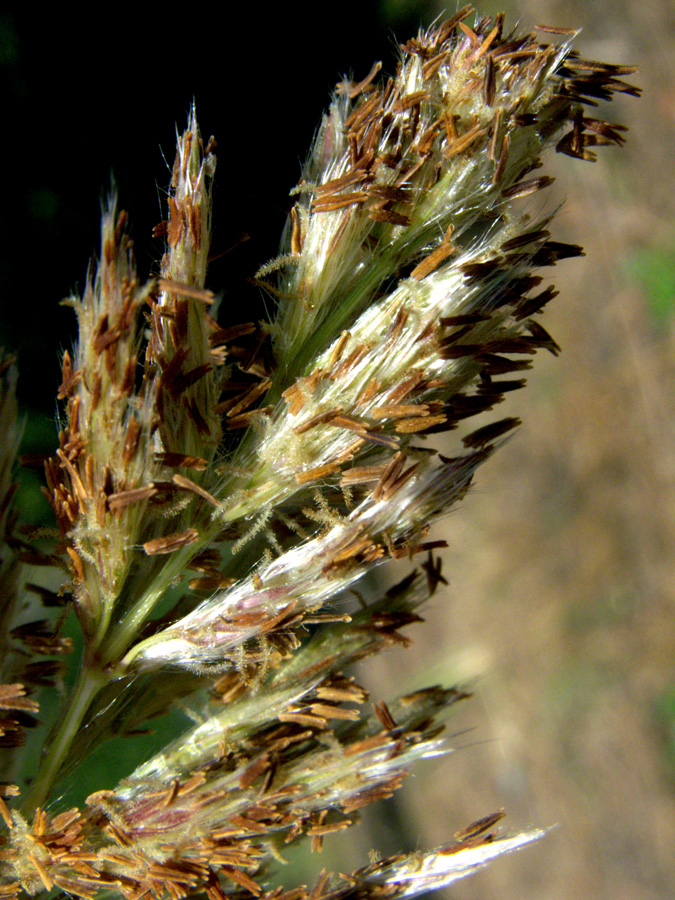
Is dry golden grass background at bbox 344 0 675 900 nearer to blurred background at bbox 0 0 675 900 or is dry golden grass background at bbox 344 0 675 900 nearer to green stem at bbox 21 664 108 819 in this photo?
blurred background at bbox 0 0 675 900

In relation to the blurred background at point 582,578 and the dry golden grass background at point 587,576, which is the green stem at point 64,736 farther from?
A: the dry golden grass background at point 587,576

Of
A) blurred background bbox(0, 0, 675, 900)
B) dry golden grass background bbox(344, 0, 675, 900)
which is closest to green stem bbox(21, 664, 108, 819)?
blurred background bbox(0, 0, 675, 900)

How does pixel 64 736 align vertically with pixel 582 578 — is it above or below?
above

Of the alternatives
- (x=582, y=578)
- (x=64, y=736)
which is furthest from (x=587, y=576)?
(x=64, y=736)

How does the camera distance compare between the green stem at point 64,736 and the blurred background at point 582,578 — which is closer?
the green stem at point 64,736

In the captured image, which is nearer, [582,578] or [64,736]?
[64,736]

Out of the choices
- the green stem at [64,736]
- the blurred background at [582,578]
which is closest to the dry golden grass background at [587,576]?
the blurred background at [582,578]

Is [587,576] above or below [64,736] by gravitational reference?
below

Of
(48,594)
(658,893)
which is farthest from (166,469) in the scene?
(658,893)

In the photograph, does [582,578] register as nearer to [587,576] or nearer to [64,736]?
[587,576]
